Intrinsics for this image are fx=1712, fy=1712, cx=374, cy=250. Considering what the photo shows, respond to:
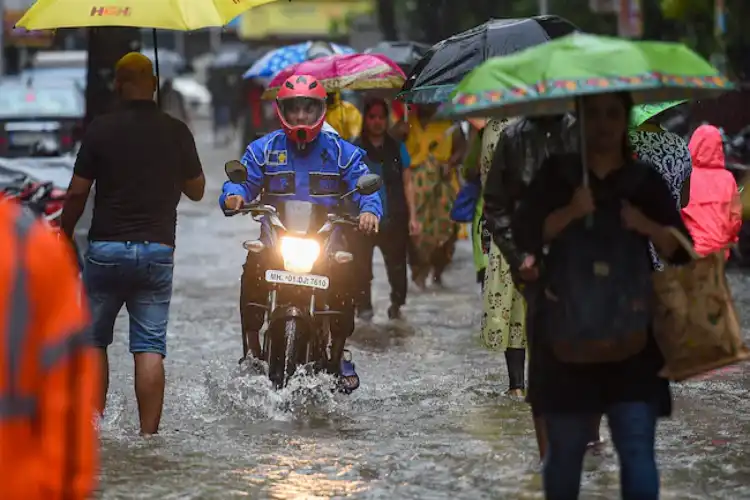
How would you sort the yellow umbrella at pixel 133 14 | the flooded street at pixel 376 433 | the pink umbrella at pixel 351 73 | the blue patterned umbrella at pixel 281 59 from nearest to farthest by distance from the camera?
1. the flooded street at pixel 376 433
2. the yellow umbrella at pixel 133 14
3. the pink umbrella at pixel 351 73
4. the blue patterned umbrella at pixel 281 59

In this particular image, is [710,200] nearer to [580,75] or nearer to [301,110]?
[301,110]

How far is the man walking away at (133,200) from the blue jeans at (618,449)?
294cm

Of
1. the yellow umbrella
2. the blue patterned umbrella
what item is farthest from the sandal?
the blue patterned umbrella

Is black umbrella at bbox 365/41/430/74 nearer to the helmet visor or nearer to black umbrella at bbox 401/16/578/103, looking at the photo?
the helmet visor

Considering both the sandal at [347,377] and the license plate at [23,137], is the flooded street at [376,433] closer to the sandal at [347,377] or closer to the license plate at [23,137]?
the sandal at [347,377]

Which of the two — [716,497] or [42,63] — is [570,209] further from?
[42,63]

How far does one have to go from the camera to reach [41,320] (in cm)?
316

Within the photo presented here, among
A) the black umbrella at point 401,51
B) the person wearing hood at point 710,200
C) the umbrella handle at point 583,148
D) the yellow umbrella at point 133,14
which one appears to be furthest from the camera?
the black umbrella at point 401,51

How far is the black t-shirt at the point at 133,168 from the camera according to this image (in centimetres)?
761

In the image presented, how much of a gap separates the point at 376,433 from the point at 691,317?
318cm

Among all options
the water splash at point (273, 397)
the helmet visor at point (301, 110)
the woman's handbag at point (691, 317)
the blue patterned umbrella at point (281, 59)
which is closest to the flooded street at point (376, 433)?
the water splash at point (273, 397)

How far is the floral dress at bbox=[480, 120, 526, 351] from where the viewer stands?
28.2 feet

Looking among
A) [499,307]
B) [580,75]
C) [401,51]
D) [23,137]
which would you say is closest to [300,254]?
[499,307]

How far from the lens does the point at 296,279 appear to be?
28.9 ft
